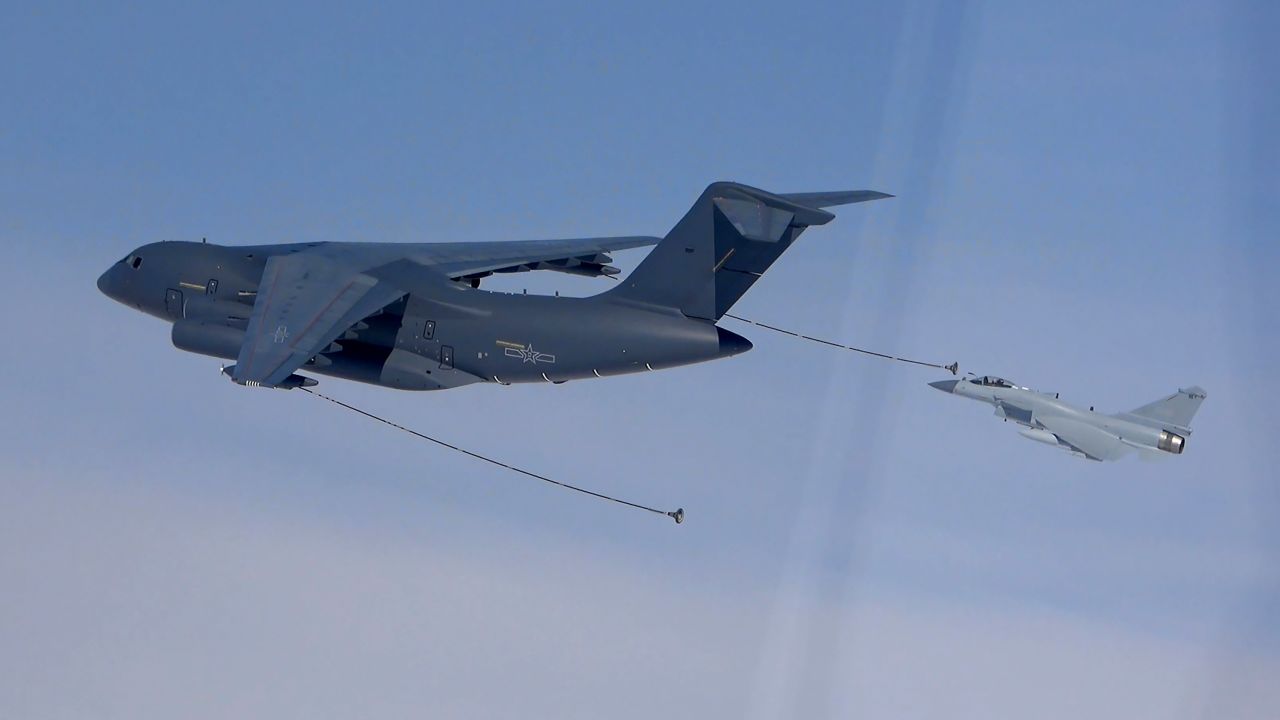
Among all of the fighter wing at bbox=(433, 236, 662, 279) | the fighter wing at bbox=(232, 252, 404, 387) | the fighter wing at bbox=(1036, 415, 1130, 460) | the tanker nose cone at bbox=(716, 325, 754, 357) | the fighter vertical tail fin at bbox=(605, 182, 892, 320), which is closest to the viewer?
the fighter wing at bbox=(232, 252, 404, 387)

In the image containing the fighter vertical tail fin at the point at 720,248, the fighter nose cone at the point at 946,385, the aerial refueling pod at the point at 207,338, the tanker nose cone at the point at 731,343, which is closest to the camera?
the fighter vertical tail fin at the point at 720,248

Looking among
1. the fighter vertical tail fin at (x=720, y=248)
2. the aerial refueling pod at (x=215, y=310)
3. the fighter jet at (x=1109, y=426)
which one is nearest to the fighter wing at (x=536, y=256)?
the fighter vertical tail fin at (x=720, y=248)

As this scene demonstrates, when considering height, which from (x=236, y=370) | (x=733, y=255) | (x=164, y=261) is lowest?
(x=236, y=370)

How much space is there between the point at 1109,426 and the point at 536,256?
11943mm

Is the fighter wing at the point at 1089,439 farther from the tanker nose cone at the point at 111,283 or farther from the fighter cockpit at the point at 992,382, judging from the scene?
the tanker nose cone at the point at 111,283

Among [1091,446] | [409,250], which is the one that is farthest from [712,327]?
[1091,446]

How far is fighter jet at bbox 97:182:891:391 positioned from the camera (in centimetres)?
2389

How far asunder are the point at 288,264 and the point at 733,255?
8.02 metres

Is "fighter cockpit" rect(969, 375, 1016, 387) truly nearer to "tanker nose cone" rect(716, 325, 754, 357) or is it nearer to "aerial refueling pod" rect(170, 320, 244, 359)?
"tanker nose cone" rect(716, 325, 754, 357)

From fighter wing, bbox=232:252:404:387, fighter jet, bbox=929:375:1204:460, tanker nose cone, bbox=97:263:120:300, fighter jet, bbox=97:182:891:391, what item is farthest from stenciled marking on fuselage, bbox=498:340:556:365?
fighter jet, bbox=929:375:1204:460

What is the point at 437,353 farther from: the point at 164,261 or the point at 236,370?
the point at 164,261

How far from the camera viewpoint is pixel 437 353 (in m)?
25.9

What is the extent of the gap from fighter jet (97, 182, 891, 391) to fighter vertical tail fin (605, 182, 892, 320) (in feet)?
0.07

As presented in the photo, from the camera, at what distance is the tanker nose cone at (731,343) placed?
80.9 ft
